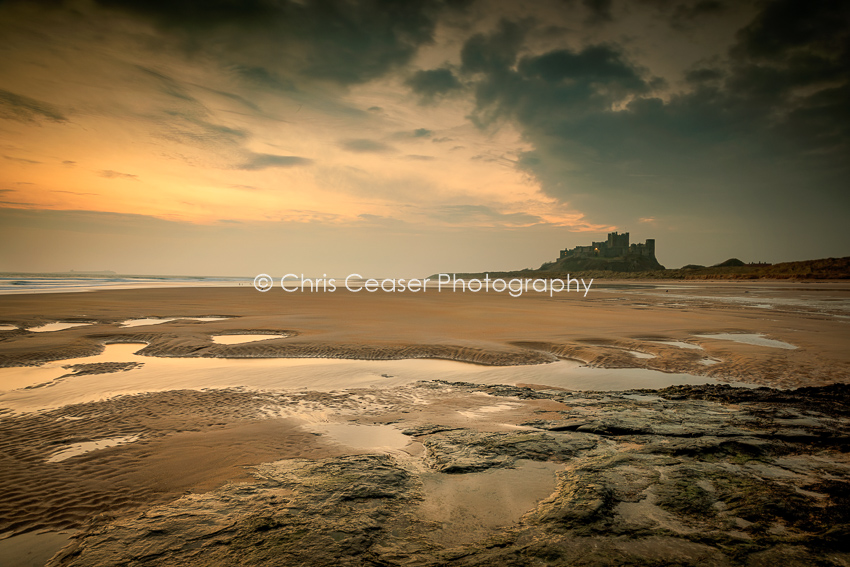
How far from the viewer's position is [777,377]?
9.12 m

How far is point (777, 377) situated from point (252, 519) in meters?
11.2

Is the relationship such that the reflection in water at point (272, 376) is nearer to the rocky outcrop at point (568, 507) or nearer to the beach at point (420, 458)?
Answer: the beach at point (420, 458)

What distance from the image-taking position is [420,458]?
492 centimetres

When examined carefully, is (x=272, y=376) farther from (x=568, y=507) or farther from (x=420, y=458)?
(x=568, y=507)

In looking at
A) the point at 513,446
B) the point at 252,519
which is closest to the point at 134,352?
the point at 252,519

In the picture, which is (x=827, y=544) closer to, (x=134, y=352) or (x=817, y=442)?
(x=817, y=442)

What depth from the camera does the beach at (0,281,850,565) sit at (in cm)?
313

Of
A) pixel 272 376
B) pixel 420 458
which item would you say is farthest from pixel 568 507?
pixel 272 376

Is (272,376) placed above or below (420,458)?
below

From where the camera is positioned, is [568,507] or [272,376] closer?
[568,507]

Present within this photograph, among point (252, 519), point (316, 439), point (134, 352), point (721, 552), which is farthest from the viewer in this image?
point (134, 352)

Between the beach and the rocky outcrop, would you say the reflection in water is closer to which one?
the beach

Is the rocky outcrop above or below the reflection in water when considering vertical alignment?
above

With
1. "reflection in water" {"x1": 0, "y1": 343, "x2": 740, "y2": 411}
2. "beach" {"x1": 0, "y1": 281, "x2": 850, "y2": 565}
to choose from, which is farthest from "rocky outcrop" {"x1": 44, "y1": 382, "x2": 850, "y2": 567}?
"reflection in water" {"x1": 0, "y1": 343, "x2": 740, "y2": 411}
